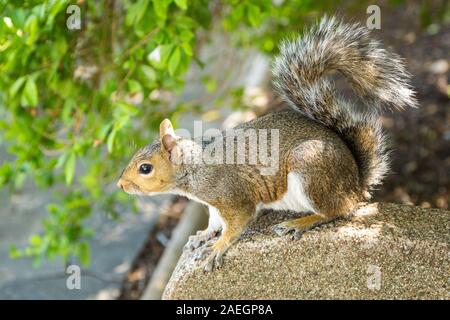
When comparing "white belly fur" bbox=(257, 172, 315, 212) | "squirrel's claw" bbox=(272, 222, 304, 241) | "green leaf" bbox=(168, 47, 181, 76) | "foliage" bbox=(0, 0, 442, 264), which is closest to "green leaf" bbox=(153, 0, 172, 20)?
"foliage" bbox=(0, 0, 442, 264)

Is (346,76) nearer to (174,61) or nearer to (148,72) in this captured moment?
(174,61)

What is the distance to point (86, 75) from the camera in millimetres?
3133

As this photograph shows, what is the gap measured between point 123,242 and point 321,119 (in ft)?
6.35

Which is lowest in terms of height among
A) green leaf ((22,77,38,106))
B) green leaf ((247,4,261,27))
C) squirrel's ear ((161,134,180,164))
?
squirrel's ear ((161,134,180,164))

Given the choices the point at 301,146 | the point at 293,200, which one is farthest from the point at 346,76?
the point at 293,200

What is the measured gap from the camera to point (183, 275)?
2.08 m

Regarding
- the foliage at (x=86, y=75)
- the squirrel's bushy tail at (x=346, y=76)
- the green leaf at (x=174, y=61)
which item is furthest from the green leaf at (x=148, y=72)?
the squirrel's bushy tail at (x=346, y=76)

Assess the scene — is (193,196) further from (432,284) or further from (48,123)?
(48,123)

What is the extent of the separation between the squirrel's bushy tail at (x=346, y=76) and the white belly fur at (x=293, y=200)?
0.79ft

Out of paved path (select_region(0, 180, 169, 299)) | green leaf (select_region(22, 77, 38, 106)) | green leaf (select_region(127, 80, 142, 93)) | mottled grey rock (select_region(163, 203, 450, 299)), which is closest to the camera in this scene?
mottled grey rock (select_region(163, 203, 450, 299))

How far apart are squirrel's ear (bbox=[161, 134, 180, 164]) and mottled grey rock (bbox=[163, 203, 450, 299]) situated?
32cm

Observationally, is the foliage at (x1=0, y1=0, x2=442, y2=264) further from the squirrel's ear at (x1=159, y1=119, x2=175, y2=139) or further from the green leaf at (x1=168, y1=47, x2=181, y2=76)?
the squirrel's ear at (x1=159, y1=119, x2=175, y2=139)

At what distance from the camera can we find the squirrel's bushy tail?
2.04m

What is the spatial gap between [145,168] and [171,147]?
0.10 meters
